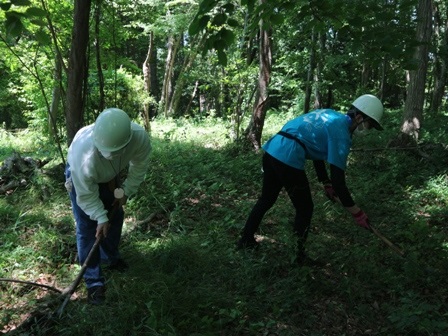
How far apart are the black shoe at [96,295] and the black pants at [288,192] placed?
1.58m

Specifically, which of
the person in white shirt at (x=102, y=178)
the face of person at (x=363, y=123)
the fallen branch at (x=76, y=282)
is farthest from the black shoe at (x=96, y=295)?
the face of person at (x=363, y=123)

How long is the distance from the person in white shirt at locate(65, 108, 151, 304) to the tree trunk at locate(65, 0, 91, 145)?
195 centimetres

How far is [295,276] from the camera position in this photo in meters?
3.47

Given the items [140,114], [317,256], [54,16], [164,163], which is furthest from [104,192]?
[140,114]

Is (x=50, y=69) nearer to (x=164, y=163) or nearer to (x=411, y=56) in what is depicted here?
(x=164, y=163)

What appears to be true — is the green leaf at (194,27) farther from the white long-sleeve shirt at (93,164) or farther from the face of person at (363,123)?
the face of person at (363,123)

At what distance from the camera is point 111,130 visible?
2.59 m

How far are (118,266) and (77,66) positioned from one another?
2.70 meters

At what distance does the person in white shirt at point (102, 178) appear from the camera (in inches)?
104

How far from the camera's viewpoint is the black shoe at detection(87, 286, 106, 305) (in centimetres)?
305

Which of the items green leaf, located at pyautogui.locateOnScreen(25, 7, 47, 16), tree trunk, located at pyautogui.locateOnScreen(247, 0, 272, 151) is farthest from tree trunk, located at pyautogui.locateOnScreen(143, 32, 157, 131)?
green leaf, located at pyautogui.locateOnScreen(25, 7, 47, 16)

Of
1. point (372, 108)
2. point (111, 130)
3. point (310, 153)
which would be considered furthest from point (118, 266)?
point (372, 108)

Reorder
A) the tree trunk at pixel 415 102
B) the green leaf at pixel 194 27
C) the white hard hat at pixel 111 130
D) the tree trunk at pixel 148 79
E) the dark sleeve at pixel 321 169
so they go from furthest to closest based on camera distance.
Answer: the tree trunk at pixel 148 79, the tree trunk at pixel 415 102, the dark sleeve at pixel 321 169, the white hard hat at pixel 111 130, the green leaf at pixel 194 27

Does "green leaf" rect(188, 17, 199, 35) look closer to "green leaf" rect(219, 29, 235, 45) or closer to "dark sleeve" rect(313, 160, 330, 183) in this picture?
"green leaf" rect(219, 29, 235, 45)
